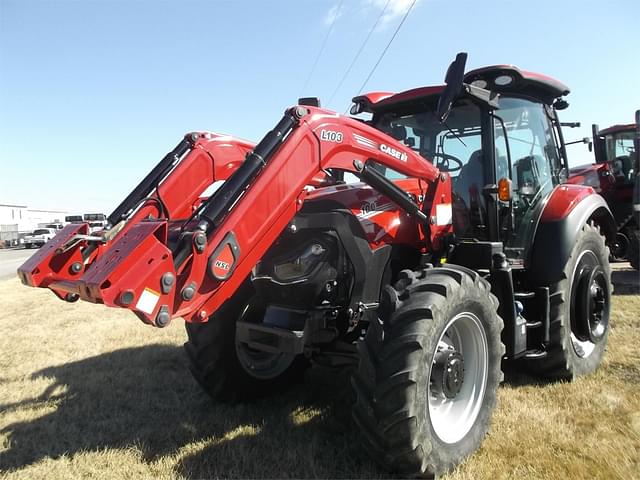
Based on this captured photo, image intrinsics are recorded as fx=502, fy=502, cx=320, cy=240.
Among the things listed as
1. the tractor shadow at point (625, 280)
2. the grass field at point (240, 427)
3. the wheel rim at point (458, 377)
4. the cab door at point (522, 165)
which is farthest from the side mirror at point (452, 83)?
the tractor shadow at point (625, 280)

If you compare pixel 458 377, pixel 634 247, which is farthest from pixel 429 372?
pixel 634 247

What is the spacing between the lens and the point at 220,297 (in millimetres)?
2748

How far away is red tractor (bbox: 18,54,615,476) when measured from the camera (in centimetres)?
263

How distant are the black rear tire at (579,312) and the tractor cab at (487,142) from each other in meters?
0.43

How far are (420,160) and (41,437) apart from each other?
128 inches

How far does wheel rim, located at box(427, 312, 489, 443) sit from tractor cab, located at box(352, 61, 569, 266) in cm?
106

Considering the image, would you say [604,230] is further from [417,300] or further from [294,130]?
[294,130]

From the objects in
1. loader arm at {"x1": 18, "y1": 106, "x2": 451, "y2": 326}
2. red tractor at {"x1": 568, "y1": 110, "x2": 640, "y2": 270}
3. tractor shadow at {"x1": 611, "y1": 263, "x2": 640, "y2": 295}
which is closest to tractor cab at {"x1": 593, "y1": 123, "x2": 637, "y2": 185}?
red tractor at {"x1": 568, "y1": 110, "x2": 640, "y2": 270}

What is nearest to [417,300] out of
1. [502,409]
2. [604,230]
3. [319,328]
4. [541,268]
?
[319,328]

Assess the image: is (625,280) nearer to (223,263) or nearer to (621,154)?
(621,154)

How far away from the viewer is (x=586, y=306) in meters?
4.52

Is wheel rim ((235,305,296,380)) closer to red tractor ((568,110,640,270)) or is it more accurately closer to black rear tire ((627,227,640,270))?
red tractor ((568,110,640,270))

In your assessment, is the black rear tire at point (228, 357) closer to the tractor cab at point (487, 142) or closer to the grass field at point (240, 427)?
the grass field at point (240, 427)

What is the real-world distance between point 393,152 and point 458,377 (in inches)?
59.1
